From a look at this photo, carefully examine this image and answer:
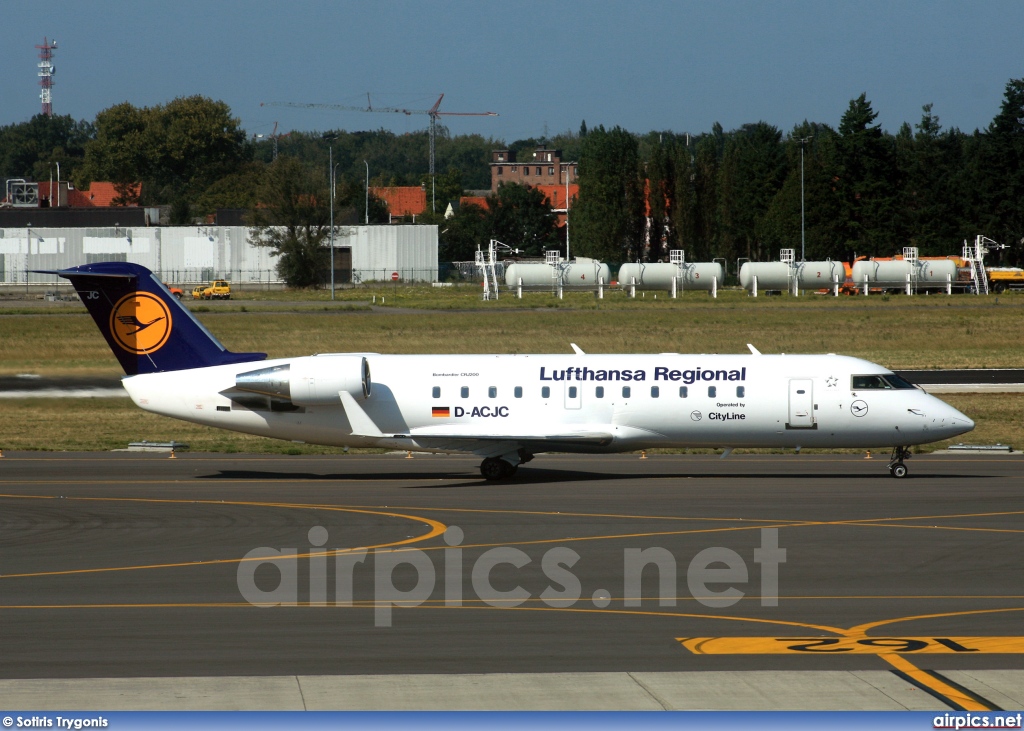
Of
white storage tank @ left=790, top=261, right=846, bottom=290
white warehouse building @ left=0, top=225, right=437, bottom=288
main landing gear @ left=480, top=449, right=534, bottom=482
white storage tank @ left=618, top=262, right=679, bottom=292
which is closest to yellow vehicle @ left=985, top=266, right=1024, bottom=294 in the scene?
white storage tank @ left=790, top=261, right=846, bottom=290

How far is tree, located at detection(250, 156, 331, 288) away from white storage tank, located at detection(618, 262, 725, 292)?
3134 centimetres

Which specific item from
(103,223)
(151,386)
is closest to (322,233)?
(103,223)

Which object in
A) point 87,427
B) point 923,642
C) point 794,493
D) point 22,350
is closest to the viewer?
point 923,642

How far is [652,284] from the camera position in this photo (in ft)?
345

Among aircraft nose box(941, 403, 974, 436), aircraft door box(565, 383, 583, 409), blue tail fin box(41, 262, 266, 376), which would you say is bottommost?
aircraft nose box(941, 403, 974, 436)

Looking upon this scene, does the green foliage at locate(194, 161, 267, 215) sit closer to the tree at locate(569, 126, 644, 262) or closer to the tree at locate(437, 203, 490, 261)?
the tree at locate(437, 203, 490, 261)

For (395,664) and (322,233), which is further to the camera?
(322,233)

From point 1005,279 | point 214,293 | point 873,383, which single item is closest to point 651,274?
point 1005,279

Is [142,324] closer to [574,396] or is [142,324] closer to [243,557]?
[574,396]

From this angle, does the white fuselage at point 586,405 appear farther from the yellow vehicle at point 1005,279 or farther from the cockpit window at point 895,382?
the yellow vehicle at point 1005,279

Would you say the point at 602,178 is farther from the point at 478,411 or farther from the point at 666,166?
the point at 478,411

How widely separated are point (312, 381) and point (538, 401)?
5.68 metres

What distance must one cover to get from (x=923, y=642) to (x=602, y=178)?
12530 cm

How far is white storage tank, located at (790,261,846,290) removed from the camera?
101500mm
